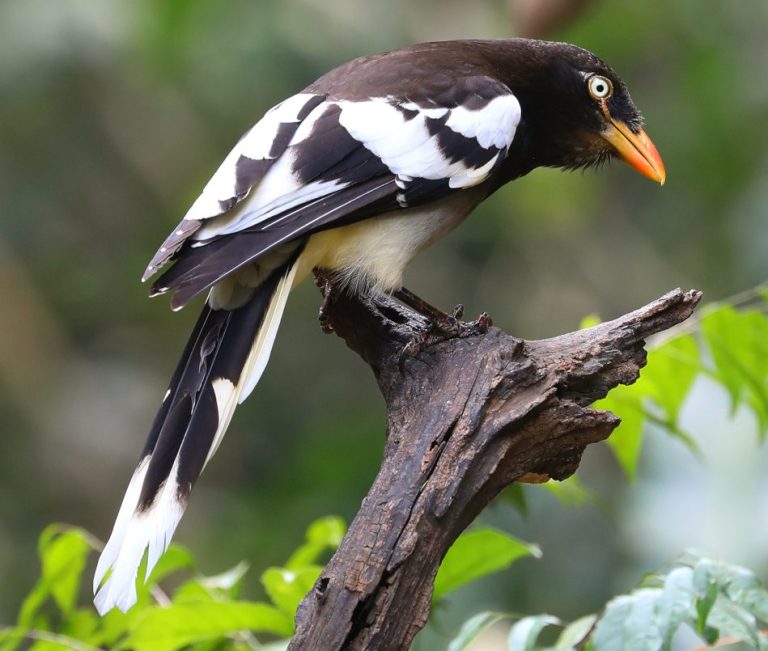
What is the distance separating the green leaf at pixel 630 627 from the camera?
77.1 inches

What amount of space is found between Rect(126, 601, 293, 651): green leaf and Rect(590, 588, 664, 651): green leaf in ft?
2.03

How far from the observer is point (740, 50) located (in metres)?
6.40

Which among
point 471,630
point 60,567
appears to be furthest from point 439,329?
point 60,567

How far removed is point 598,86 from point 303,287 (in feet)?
12.3

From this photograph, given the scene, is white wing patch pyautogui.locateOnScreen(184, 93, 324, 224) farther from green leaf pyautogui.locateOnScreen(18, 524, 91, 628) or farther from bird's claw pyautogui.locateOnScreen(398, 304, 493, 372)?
green leaf pyautogui.locateOnScreen(18, 524, 91, 628)

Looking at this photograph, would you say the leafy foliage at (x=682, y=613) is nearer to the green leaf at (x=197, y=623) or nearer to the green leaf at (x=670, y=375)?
the green leaf at (x=197, y=623)

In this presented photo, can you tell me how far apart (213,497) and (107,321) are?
126 centimetres

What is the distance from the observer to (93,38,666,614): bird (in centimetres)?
229

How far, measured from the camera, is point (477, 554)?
2.23 metres

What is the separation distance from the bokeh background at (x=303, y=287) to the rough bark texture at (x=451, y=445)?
314cm

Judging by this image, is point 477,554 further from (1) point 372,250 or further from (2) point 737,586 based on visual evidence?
(1) point 372,250

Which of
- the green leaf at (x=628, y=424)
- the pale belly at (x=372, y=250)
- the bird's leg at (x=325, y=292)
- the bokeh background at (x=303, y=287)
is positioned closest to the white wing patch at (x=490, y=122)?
the pale belly at (x=372, y=250)

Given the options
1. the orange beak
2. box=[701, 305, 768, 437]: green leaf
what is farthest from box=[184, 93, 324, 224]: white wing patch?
box=[701, 305, 768, 437]: green leaf

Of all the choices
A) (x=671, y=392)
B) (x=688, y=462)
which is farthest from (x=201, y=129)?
(x=671, y=392)
